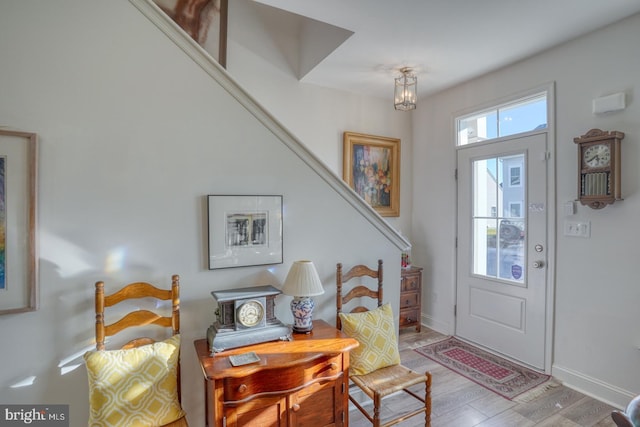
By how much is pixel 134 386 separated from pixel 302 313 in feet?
2.82

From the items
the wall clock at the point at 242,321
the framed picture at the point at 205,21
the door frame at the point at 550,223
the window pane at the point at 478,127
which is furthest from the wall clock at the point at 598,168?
the framed picture at the point at 205,21

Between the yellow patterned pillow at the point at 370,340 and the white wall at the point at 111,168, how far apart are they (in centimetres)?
47

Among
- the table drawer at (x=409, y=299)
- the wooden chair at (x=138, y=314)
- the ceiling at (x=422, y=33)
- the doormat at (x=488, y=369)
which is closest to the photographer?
the wooden chair at (x=138, y=314)

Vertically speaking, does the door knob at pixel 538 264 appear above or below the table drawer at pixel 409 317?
above

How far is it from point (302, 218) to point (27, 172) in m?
1.35

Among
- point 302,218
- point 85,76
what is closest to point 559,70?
point 302,218

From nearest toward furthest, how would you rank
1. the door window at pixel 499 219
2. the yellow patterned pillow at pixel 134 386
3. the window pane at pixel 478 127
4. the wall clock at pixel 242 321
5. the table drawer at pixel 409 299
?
1. the yellow patterned pillow at pixel 134 386
2. the wall clock at pixel 242 321
3. the door window at pixel 499 219
4. the window pane at pixel 478 127
5. the table drawer at pixel 409 299

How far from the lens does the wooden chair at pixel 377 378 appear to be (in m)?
1.85

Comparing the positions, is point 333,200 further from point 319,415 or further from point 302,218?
point 319,415

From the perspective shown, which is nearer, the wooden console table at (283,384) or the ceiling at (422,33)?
the wooden console table at (283,384)

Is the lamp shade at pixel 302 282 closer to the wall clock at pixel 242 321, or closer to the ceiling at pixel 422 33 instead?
the wall clock at pixel 242 321

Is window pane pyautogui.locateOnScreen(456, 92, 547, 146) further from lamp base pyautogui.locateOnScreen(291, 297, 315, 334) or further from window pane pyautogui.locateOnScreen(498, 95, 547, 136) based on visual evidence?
lamp base pyautogui.locateOnScreen(291, 297, 315, 334)

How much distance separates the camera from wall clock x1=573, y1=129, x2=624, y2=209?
2.32 metres

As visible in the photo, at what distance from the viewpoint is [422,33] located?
2.48m
